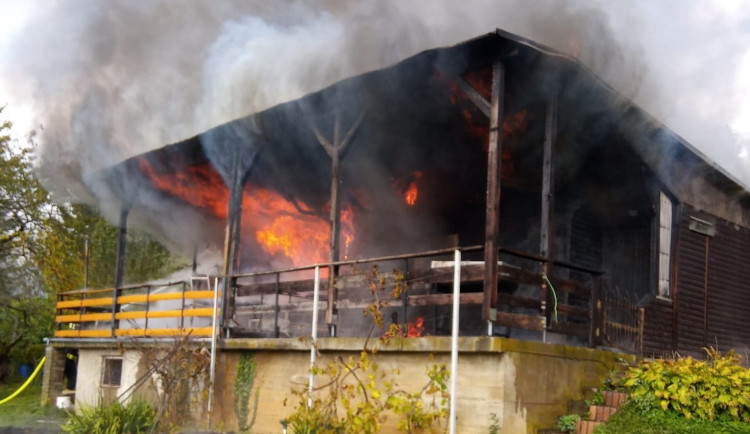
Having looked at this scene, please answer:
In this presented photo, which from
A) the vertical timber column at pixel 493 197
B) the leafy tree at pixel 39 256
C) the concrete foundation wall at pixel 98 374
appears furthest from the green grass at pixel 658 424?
the leafy tree at pixel 39 256

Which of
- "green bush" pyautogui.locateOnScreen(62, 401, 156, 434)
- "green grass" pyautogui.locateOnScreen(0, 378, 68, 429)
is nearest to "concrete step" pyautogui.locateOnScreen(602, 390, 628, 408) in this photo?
"green bush" pyautogui.locateOnScreen(62, 401, 156, 434)

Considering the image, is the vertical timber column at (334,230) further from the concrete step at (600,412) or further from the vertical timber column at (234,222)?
the concrete step at (600,412)

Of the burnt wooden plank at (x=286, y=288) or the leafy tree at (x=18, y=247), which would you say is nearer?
the burnt wooden plank at (x=286, y=288)

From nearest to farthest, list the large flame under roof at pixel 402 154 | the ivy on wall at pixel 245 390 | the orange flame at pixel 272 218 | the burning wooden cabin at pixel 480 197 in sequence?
1. the burning wooden cabin at pixel 480 197
2. the large flame under roof at pixel 402 154
3. the ivy on wall at pixel 245 390
4. the orange flame at pixel 272 218

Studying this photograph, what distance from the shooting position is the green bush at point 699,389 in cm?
804

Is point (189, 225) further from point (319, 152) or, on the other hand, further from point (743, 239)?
point (743, 239)

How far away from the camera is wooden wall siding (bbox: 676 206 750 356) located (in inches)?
518

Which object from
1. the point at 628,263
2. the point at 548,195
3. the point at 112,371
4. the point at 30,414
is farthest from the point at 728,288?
the point at 30,414

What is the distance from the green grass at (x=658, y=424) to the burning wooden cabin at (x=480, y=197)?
1.28 meters

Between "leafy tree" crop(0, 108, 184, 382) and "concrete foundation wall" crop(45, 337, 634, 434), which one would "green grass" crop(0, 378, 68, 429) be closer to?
"concrete foundation wall" crop(45, 337, 634, 434)

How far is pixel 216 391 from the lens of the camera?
1162 cm

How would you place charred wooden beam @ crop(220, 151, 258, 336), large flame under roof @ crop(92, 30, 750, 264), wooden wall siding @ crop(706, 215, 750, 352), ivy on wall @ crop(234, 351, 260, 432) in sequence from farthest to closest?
wooden wall siding @ crop(706, 215, 750, 352) < charred wooden beam @ crop(220, 151, 258, 336) < ivy on wall @ crop(234, 351, 260, 432) < large flame under roof @ crop(92, 30, 750, 264)

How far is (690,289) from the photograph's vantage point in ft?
43.6

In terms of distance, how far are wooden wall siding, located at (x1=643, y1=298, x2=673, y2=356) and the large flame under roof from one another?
2.00 m
